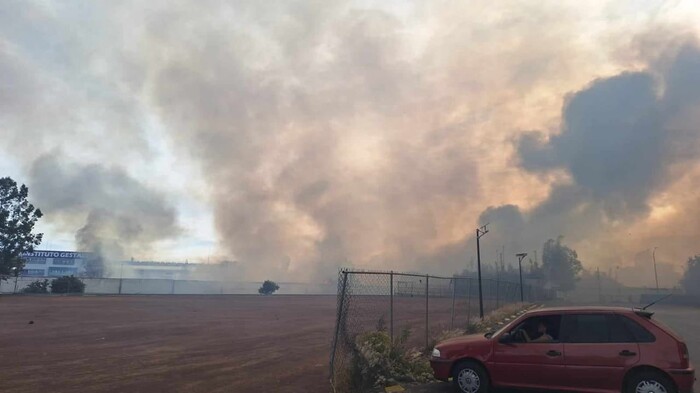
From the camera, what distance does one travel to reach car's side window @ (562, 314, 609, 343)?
7.84m

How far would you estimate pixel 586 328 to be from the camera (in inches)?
313

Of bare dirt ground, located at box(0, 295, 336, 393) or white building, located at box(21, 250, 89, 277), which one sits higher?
white building, located at box(21, 250, 89, 277)

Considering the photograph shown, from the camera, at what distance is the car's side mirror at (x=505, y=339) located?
27.5 feet

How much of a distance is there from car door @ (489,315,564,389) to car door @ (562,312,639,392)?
0.15m

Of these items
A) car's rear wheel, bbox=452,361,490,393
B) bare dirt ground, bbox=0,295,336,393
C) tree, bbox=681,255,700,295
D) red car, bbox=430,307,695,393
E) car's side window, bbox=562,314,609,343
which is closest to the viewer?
red car, bbox=430,307,695,393

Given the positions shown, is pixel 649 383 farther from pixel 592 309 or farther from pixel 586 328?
pixel 592 309

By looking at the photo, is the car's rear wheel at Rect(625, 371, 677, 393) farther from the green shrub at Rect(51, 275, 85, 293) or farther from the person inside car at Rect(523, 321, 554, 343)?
the green shrub at Rect(51, 275, 85, 293)

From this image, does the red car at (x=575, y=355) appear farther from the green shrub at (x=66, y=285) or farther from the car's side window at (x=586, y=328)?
the green shrub at (x=66, y=285)

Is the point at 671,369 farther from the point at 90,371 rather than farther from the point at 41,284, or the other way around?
the point at 41,284

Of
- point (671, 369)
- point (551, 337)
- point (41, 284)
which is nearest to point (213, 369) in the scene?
point (551, 337)

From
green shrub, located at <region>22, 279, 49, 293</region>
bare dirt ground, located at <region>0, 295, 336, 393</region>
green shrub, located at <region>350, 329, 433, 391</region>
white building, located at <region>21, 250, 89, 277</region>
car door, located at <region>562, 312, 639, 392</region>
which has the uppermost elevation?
white building, located at <region>21, 250, 89, 277</region>

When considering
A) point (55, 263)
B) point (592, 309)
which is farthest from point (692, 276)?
point (55, 263)

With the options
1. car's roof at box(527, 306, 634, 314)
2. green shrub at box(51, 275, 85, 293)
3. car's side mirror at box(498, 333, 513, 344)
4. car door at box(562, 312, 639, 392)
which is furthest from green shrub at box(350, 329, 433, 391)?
green shrub at box(51, 275, 85, 293)

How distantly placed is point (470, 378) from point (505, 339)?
970 mm
